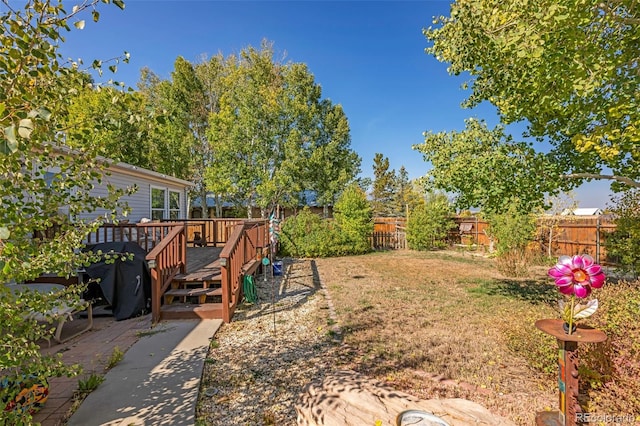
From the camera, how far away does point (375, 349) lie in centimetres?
439

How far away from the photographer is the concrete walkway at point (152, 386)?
275 centimetres

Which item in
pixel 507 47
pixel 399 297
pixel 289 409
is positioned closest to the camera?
pixel 289 409

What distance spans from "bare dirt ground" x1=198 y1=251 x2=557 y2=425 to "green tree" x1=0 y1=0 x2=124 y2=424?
1725 millimetres

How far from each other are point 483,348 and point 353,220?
10534 mm

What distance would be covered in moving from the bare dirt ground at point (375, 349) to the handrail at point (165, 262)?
126cm

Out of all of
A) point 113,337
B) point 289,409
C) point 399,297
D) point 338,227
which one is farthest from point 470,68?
point 338,227

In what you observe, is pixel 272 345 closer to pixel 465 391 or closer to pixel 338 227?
pixel 465 391

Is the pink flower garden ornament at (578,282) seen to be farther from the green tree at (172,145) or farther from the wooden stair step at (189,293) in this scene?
the green tree at (172,145)

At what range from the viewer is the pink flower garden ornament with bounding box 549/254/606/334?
8.57ft

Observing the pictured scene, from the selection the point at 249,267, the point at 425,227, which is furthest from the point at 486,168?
the point at 425,227

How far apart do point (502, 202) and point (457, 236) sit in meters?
13.5

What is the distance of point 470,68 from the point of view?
5.88 metres

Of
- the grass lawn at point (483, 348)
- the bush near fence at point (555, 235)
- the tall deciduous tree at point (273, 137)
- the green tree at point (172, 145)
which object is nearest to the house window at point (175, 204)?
the tall deciduous tree at point (273, 137)

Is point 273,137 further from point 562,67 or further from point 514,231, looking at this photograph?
point 562,67
